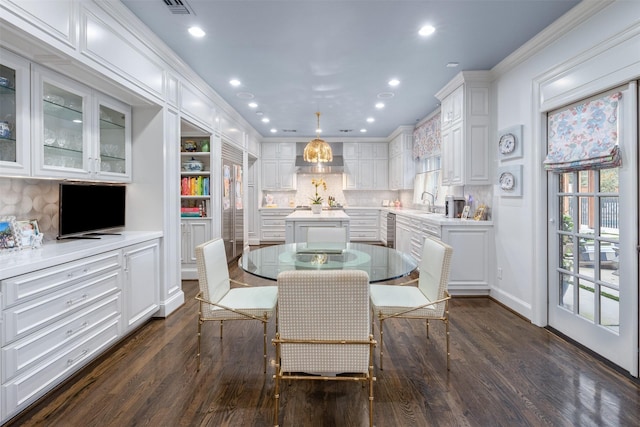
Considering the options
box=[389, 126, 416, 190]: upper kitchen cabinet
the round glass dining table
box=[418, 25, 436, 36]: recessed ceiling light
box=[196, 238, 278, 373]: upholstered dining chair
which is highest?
box=[418, 25, 436, 36]: recessed ceiling light

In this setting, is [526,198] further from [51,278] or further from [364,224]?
[364,224]

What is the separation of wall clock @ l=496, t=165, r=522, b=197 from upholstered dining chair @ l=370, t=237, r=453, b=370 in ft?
5.03

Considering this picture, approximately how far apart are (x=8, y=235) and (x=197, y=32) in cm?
213

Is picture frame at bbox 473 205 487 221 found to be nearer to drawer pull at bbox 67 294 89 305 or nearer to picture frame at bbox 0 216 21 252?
drawer pull at bbox 67 294 89 305

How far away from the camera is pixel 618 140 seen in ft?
7.34

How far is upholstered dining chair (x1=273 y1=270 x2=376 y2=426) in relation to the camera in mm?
1516

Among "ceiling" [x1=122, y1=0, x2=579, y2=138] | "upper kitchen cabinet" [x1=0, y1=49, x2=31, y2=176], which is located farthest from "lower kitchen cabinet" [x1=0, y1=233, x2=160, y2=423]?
"ceiling" [x1=122, y1=0, x2=579, y2=138]

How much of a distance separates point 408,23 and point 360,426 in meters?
2.96

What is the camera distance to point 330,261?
2410mm

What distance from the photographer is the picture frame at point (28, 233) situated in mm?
2178

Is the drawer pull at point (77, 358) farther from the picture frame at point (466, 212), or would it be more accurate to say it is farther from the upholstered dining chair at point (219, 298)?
the picture frame at point (466, 212)

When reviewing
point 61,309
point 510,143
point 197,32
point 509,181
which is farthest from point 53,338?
point 510,143

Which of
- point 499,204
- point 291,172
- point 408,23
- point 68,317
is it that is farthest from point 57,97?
point 291,172

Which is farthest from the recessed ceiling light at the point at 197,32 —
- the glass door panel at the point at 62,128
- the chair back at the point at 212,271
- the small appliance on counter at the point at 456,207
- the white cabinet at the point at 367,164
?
the white cabinet at the point at 367,164
